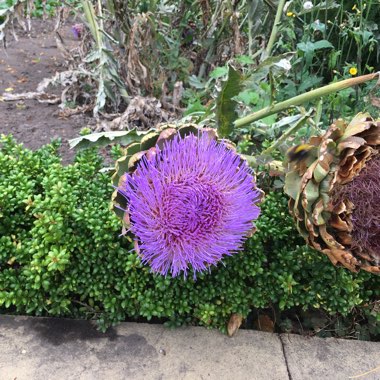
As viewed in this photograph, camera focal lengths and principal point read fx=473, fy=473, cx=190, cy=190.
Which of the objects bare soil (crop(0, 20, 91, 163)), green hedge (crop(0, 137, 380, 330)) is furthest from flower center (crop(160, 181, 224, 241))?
bare soil (crop(0, 20, 91, 163))

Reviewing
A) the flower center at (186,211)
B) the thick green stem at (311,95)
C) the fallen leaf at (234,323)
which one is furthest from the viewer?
the fallen leaf at (234,323)

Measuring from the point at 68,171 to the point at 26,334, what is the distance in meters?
0.42

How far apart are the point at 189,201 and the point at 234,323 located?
416mm

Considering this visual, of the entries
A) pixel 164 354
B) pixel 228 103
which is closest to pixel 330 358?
pixel 164 354

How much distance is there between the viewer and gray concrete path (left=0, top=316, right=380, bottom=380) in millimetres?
1045

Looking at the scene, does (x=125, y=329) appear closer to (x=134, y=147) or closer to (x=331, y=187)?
(x=134, y=147)

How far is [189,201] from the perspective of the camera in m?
0.90

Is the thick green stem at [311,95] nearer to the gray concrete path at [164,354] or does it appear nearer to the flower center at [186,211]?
the flower center at [186,211]

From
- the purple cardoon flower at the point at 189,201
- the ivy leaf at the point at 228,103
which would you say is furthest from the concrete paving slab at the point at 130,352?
the ivy leaf at the point at 228,103

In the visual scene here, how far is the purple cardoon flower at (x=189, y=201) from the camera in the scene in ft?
2.96

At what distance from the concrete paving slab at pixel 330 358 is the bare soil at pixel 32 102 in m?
1.03

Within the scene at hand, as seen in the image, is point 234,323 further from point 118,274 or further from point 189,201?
point 189,201

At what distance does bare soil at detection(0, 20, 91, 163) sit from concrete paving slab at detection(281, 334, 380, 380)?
1035mm

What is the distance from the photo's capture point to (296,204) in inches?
38.5
